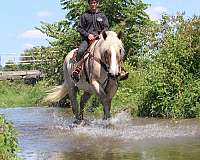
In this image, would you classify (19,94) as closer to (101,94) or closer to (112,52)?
(101,94)

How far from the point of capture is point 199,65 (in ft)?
50.9

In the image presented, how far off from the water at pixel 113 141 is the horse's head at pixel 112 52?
1.26 m

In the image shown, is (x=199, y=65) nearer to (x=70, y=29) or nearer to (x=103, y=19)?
(x=103, y=19)

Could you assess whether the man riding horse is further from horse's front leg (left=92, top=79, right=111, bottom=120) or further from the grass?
the grass

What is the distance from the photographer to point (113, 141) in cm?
Answer: 973

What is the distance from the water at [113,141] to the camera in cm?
809

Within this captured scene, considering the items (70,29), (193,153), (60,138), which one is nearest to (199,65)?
(60,138)

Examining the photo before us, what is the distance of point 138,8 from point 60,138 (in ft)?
57.1

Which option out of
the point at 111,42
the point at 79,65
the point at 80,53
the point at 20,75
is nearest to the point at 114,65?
the point at 111,42

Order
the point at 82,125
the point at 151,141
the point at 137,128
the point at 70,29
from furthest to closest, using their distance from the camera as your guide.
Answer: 1. the point at 70,29
2. the point at 82,125
3. the point at 137,128
4. the point at 151,141

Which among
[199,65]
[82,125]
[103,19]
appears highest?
[103,19]

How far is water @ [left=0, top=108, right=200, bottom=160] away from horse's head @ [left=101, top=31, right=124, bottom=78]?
1.26m

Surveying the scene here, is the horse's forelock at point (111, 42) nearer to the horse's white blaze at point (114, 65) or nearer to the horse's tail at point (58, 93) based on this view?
the horse's white blaze at point (114, 65)

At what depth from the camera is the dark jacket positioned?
13.0m
